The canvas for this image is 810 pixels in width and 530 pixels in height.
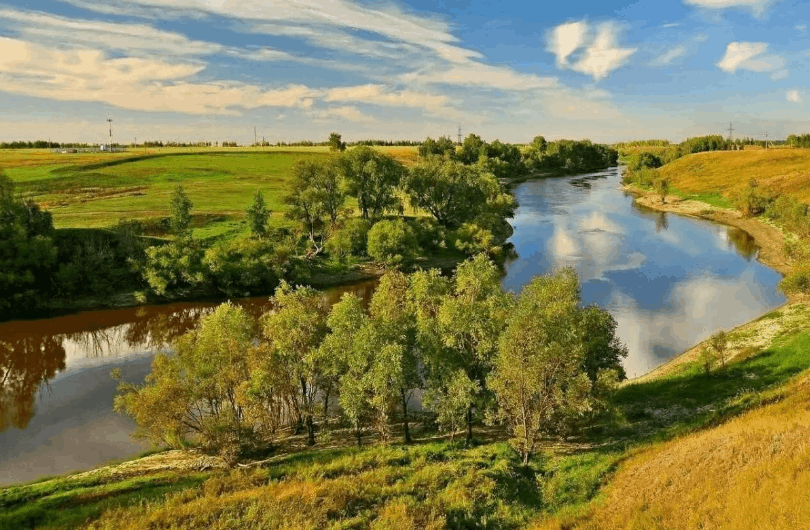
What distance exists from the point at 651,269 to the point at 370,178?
1847 inches

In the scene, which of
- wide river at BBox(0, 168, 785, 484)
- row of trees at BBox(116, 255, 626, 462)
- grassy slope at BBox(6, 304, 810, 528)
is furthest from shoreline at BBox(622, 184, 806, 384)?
row of trees at BBox(116, 255, 626, 462)

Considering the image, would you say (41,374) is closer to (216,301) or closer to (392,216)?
(216,301)

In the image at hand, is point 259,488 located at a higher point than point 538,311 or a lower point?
lower

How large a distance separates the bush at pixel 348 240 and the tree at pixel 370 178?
25.6 feet

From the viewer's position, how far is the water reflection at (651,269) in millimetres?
52969

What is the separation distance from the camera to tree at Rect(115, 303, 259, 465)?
2817 centimetres

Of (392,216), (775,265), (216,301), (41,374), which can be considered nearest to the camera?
(41,374)

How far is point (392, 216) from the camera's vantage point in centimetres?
9231

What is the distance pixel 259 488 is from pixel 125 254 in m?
56.3

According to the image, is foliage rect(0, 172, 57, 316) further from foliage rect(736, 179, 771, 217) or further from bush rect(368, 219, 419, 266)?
foliage rect(736, 179, 771, 217)

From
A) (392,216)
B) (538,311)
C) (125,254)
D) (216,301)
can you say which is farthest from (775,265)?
(125,254)

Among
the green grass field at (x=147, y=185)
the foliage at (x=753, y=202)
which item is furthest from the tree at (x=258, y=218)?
the foliage at (x=753, y=202)

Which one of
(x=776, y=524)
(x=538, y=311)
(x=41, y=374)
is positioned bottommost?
(x=41, y=374)

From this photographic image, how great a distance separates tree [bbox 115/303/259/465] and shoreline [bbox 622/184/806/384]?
98.9 feet
